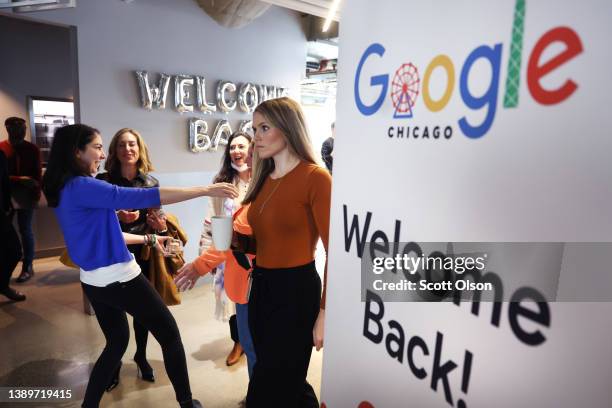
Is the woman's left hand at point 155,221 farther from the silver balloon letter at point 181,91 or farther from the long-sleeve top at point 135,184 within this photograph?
the silver balloon letter at point 181,91

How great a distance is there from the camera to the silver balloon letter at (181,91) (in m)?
3.85

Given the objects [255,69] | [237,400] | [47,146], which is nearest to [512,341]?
[237,400]

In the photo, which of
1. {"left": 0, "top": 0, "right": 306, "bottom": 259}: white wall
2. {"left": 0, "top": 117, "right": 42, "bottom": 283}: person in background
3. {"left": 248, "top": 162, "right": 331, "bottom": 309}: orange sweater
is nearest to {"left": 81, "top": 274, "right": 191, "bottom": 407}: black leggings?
{"left": 248, "top": 162, "right": 331, "bottom": 309}: orange sweater

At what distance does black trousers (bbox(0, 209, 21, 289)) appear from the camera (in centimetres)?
367

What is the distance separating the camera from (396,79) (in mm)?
820

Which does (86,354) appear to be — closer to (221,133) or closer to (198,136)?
(198,136)

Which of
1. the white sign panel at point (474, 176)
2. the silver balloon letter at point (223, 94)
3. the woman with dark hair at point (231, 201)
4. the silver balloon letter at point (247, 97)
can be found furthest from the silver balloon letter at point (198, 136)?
the white sign panel at point (474, 176)

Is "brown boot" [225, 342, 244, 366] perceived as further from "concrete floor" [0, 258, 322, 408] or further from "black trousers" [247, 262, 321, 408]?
"black trousers" [247, 262, 321, 408]

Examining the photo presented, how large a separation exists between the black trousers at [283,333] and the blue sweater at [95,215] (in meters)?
0.71

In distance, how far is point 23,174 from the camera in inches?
168

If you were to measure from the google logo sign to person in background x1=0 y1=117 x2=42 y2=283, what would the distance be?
4375 millimetres

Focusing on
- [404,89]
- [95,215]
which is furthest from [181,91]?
[404,89]

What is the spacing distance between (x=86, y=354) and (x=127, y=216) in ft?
3.99

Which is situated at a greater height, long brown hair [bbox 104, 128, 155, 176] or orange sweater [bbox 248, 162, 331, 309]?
long brown hair [bbox 104, 128, 155, 176]
